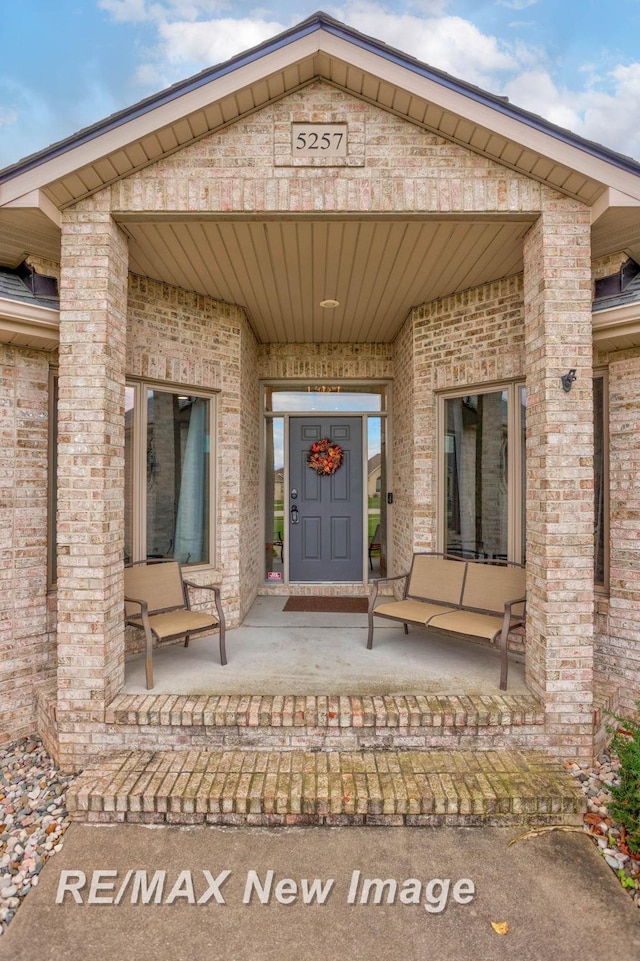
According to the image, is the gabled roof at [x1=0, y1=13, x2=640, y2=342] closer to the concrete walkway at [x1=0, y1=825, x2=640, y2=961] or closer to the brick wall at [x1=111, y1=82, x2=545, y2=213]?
the brick wall at [x1=111, y1=82, x2=545, y2=213]

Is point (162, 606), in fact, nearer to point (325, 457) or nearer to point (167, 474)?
point (167, 474)

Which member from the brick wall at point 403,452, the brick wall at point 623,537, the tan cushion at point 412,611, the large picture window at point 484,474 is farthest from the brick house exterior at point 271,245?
the brick wall at point 403,452

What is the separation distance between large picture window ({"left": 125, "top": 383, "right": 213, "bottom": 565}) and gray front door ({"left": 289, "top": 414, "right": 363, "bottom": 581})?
156 centimetres

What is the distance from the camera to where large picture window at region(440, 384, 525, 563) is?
4.14 meters

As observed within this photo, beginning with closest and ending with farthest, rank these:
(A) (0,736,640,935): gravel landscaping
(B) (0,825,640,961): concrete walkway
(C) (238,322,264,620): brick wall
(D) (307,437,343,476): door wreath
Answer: (B) (0,825,640,961): concrete walkway, (A) (0,736,640,935): gravel landscaping, (C) (238,322,264,620): brick wall, (D) (307,437,343,476): door wreath

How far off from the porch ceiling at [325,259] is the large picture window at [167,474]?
103 cm

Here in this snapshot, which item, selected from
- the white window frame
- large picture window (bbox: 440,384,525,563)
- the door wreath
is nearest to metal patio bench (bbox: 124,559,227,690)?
the white window frame

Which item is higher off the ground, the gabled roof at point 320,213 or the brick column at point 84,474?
the gabled roof at point 320,213

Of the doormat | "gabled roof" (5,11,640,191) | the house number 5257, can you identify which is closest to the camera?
"gabled roof" (5,11,640,191)

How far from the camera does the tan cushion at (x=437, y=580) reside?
3.95 meters

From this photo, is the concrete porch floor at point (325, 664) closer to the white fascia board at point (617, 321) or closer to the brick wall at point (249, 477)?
the brick wall at point (249, 477)

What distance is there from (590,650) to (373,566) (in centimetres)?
321

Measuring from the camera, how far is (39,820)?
256cm

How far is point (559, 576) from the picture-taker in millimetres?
2895
